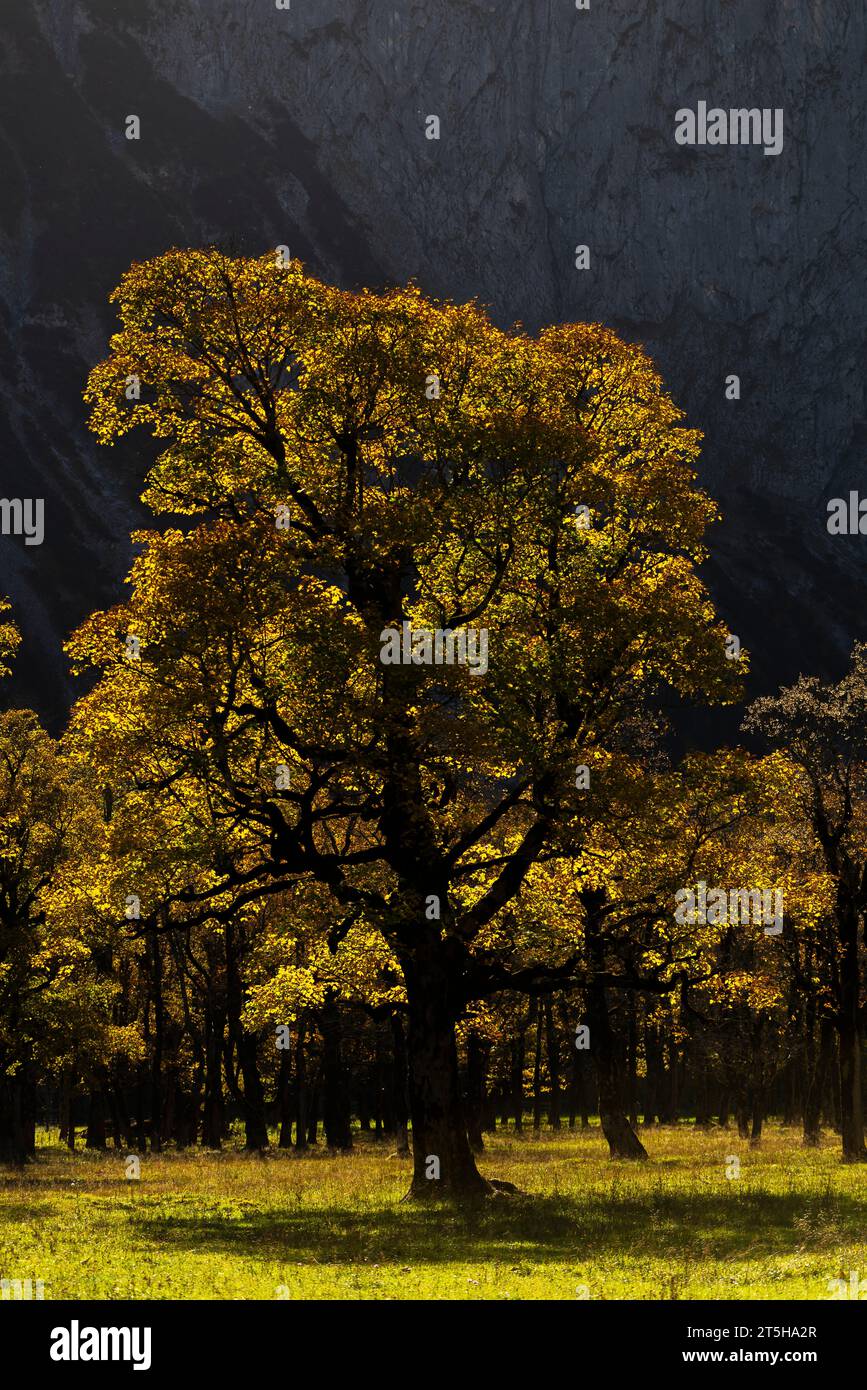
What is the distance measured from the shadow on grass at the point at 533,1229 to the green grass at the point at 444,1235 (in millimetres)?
50

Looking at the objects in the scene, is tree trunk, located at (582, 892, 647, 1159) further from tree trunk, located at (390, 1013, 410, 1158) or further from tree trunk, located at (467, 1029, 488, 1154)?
tree trunk, located at (467, 1029, 488, 1154)

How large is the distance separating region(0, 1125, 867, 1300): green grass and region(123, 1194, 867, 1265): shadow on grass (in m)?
0.05

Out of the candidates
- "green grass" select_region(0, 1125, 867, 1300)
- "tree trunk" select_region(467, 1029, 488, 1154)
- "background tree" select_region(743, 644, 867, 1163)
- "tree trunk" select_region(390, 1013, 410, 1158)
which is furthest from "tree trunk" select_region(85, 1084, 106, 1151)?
"background tree" select_region(743, 644, 867, 1163)

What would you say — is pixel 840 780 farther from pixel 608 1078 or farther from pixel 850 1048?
pixel 608 1078

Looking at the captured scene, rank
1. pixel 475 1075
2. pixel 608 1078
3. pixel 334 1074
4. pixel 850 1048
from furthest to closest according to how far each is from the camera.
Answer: pixel 475 1075 < pixel 334 1074 < pixel 608 1078 < pixel 850 1048

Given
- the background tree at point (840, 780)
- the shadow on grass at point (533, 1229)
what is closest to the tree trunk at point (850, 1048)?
the background tree at point (840, 780)

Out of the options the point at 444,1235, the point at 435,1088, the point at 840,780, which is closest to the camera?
the point at 444,1235

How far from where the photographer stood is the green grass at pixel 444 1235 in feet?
54.5

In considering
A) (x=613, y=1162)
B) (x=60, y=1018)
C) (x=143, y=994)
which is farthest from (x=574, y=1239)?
(x=143, y=994)

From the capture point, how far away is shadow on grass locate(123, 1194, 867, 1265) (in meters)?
20.3

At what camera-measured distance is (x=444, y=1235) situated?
73.8 ft

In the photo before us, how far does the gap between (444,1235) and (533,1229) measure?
1.74 meters

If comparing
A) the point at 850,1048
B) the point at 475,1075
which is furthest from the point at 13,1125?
the point at 850,1048

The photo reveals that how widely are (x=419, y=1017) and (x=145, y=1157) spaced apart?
98.2 ft
